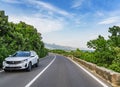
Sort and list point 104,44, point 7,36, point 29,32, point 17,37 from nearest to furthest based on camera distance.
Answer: point 7,36
point 17,37
point 104,44
point 29,32

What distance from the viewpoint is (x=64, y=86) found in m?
11.8

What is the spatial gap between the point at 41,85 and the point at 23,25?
5962cm

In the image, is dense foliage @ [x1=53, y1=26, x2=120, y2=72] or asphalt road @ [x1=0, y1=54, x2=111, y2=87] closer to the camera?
asphalt road @ [x1=0, y1=54, x2=111, y2=87]

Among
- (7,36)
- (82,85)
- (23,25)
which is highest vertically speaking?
(23,25)

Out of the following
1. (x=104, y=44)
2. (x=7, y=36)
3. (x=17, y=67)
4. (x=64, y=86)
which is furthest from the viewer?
(x=104, y=44)

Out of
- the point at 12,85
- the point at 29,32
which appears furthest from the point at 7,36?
the point at 29,32

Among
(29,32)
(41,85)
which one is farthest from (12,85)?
(29,32)

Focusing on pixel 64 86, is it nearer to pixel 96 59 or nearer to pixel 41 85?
pixel 41 85

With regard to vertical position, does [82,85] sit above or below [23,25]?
below

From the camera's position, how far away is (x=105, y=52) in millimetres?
41625

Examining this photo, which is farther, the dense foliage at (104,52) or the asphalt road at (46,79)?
the dense foliage at (104,52)

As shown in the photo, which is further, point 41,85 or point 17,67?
point 17,67

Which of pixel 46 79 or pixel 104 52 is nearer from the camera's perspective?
pixel 46 79

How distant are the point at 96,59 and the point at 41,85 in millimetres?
30274
